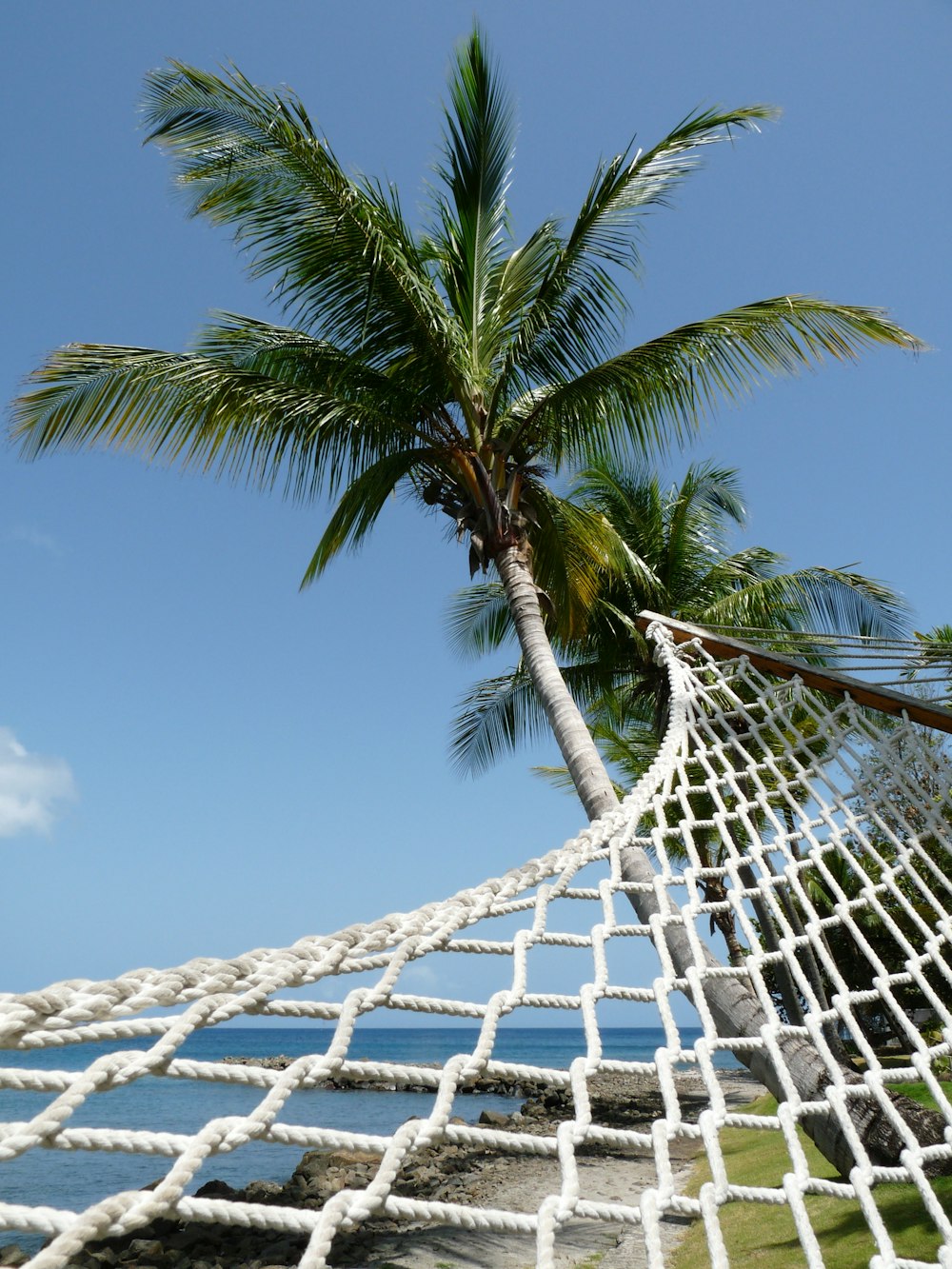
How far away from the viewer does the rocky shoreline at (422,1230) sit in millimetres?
6418

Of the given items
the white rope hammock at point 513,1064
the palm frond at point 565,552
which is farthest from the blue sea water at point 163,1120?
the palm frond at point 565,552

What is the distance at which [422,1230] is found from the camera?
24.7ft

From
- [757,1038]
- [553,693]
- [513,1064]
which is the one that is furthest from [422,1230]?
[513,1064]

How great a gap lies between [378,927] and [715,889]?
420 inches

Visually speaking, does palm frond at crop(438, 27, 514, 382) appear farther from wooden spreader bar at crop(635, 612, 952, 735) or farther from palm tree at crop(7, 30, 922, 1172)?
wooden spreader bar at crop(635, 612, 952, 735)

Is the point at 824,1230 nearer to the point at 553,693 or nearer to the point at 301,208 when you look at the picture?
the point at 553,693

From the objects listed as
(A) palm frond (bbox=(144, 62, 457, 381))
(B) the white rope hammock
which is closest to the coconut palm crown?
(A) palm frond (bbox=(144, 62, 457, 381))

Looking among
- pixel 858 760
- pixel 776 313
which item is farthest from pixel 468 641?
pixel 858 760

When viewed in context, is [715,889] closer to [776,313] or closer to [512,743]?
[512,743]

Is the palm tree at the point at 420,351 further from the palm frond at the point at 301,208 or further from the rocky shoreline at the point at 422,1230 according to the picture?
the rocky shoreline at the point at 422,1230

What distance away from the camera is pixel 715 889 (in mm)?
11320

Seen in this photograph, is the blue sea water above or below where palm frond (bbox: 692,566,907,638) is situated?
below

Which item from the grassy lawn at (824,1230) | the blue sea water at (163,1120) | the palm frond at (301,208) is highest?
the palm frond at (301,208)

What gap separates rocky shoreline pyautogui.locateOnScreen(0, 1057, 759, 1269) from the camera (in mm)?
6418
